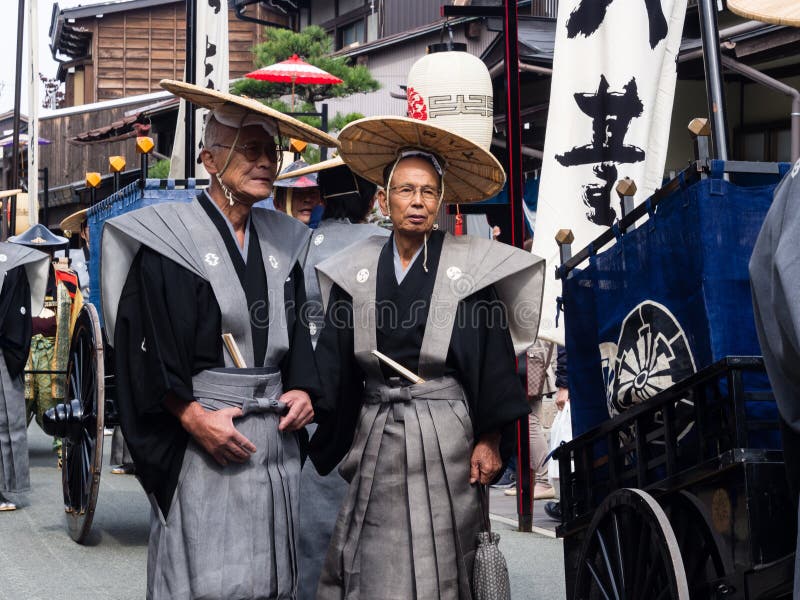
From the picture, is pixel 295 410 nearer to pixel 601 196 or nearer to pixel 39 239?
pixel 601 196

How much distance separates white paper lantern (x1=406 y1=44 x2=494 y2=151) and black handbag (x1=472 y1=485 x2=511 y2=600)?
5528 mm

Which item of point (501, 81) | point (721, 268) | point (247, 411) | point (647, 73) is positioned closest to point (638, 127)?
point (647, 73)

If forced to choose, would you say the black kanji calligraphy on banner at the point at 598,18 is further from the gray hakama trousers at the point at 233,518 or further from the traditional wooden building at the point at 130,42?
the traditional wooden building at the point at 130,42

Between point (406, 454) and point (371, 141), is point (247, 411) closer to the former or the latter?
point (406, 454)

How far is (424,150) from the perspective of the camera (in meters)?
4.93

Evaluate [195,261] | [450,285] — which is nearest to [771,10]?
[450,285]

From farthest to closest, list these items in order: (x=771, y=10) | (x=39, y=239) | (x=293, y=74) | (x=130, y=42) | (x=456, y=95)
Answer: (x=130, y=42) < (x=293, y=74) < (x=39, y=239) < (x=456, y=95) < (x=771, y=10)

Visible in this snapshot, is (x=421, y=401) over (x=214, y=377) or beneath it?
beneath

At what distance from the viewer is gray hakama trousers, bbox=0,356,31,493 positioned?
9438 mm

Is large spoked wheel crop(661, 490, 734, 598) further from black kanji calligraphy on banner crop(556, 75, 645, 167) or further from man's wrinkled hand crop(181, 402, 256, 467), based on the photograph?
black kanji calligraphy on banner crop(556, 75, 645, 167)

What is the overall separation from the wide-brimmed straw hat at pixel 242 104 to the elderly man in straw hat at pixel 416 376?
18 cm

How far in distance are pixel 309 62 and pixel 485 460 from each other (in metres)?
17.3

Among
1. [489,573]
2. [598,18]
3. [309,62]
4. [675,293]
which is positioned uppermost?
[309,62]

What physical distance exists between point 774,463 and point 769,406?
0.26 meters
